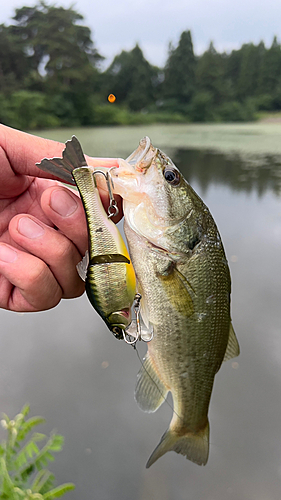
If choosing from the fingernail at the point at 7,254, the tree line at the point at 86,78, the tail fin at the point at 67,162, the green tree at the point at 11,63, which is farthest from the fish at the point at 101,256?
the green tree at the point at 11,63

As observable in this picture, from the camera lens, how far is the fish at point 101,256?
1.18 metres

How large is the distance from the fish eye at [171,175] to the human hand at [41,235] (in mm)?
343

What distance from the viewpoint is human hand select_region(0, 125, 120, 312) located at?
4.94 feet

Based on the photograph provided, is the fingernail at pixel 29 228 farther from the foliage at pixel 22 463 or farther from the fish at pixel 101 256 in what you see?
the foliage at pixel 22 463

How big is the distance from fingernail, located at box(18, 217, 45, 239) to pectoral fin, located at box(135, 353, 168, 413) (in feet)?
2.60

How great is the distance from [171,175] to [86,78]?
16.0 metres

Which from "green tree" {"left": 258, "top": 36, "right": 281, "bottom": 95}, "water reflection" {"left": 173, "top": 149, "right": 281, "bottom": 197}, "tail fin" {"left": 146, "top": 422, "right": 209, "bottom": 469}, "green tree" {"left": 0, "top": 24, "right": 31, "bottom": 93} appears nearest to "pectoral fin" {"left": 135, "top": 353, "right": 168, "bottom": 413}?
"tail fin" {"left": 146, "top": 422, "right": 209, "bottom": 469}

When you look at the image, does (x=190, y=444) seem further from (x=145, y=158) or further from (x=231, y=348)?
(x=145, y=158)

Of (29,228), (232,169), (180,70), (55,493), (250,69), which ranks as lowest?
(55,493)

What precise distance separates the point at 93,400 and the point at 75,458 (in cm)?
84

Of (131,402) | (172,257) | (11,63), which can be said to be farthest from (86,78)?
(172,257)

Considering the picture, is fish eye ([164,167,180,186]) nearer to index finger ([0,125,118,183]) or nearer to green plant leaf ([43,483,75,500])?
index finger ([0,125,118,183])

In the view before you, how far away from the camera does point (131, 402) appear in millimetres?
4910

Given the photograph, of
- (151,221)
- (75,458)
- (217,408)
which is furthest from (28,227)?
(217,408)
